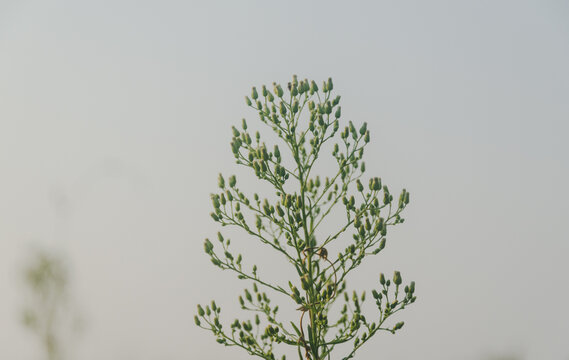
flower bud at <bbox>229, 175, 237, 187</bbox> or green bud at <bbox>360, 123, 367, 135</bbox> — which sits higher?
green bud at <bbox>360, 123, 367, 135</bbox>

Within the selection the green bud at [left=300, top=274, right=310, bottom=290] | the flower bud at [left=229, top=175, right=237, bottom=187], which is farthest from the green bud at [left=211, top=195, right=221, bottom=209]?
the green bud at [left=300, top=274, right=310, bottom=290]

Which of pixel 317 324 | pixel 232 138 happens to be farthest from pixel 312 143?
pixel 317 324

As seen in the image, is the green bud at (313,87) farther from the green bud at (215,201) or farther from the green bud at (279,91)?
the green bud at (215,201)

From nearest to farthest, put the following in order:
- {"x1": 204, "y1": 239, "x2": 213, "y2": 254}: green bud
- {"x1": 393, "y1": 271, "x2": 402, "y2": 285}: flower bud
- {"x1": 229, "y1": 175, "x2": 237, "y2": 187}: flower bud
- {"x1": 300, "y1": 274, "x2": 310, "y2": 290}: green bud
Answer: {"x1": 300, "y1": 274, "x2": 310, "y2": 290}: green bud → {"x1": 393, "y1": 271, "x2": 402, "y2": 285}: flower bud → {"x1": 204, "y1": 239, "x2": 213, "y2": 254}: green bud → {"x1": 229, "y1": 175, "x2": 237, "y2": 187}: flower bud

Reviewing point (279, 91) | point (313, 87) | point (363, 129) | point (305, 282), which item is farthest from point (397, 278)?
point (279, 91)

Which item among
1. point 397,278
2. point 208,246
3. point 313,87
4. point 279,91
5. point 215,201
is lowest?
point 397,278

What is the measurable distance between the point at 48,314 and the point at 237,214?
3.82 metres

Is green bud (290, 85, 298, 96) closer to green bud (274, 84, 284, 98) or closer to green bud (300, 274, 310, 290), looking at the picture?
green bud (274, 84, 284, 98)

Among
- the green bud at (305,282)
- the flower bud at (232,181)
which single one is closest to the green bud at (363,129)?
the flower bud at (232,181)

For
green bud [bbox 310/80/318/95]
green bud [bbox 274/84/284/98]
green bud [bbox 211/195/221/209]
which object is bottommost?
green bud [bbox 211/195/221/209]

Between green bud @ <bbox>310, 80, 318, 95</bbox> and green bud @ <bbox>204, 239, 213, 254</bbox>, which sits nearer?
green bud @ <bbox>204, 239, 213, 254</bbox>

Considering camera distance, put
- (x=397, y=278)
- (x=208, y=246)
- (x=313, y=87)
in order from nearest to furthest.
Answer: (x=397, y=278) → (x=208, y=246) → (x=313, y=87)

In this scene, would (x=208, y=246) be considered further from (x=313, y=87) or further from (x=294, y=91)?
(x=313, y=87)

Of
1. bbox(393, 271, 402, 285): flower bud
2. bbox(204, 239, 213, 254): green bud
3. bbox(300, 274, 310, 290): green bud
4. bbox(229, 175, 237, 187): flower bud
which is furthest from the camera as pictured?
bbox(229, 175, 237, 187): flower bud
